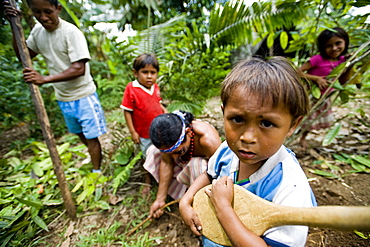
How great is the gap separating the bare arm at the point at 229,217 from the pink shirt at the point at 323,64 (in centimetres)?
231

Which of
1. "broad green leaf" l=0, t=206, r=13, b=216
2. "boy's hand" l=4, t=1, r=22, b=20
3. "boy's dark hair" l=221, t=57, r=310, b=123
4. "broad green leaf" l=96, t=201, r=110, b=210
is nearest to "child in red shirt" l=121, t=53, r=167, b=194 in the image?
"broad green leaf" l=96, t=201, r=110, b=210

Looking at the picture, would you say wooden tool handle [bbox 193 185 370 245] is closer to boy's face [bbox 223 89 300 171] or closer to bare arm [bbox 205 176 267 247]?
bare arm [bbox 205 176 267 247]

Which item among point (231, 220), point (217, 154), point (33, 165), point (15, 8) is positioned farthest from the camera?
point (33, 165)

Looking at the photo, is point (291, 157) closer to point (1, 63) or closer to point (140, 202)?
point (140, 202)

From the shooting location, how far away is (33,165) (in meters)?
2.42

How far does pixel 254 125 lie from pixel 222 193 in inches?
12.4

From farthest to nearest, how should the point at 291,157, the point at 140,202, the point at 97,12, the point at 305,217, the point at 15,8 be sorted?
the point at 97,12
the point at 140,202
the point at 15,8
the point at 291,157
the point at 305,217

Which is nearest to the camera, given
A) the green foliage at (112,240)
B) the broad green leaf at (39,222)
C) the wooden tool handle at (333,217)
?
the wooden tool handle at (333,217)

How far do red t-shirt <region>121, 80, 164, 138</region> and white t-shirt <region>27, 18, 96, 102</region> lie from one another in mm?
474

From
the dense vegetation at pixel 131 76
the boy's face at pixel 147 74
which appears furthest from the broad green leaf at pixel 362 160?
the boy's face at pixel 147 74

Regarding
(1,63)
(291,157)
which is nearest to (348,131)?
(291,157)

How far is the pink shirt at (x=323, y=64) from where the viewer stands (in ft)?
7.54

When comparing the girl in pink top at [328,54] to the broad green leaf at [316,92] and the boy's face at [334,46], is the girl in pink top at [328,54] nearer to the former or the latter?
the boy's face at [334,46]

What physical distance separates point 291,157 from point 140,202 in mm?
1669
